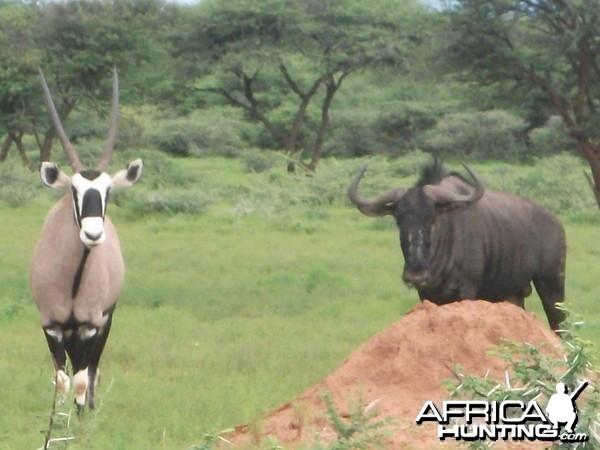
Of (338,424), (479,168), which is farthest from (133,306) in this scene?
(479,168)

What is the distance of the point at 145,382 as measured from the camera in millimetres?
8016

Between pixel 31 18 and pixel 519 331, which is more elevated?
pixel 519 331

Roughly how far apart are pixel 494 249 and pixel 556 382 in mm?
4562

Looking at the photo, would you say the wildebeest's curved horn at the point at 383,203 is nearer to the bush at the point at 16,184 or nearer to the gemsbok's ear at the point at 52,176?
the gemsbok's ear at the point at 52,176

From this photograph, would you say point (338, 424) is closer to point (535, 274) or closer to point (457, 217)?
point (457, 217)

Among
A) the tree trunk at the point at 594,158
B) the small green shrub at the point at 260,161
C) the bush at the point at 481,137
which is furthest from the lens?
the bush at the point at 481,137

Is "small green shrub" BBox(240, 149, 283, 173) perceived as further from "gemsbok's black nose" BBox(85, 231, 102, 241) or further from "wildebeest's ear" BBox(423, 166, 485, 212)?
"gemsbok's black nose" BBox(85, 231, 102, 241)

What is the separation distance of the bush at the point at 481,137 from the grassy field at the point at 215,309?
14179 millimetres

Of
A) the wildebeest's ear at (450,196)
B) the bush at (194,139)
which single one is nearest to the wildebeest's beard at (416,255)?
the wildebeest's ear at (450,196)

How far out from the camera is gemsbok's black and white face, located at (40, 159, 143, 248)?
6.74m

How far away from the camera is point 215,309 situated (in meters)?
10.9

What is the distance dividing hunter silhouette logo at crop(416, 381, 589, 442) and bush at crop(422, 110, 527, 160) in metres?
27.5

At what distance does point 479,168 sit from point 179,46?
25.3 ft

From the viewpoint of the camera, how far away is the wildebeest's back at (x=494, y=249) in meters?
8.68
